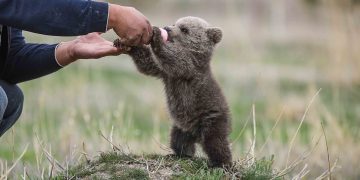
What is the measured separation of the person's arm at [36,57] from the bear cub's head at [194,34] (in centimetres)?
63

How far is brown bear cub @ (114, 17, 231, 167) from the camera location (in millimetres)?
5527

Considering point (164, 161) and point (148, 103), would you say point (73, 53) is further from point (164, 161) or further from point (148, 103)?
point (148, 103)

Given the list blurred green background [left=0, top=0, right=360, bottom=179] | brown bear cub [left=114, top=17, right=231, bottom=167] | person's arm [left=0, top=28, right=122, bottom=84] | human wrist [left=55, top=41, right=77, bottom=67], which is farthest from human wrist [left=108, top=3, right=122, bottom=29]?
blurred green background [left=0, top=0, right=360, bottom=179]

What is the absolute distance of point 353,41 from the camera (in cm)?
1348

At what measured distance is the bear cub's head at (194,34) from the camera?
19.5 feet

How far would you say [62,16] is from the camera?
→ 187 inches

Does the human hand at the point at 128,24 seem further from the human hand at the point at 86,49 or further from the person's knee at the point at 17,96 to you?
the person's knee at the point at 17,96

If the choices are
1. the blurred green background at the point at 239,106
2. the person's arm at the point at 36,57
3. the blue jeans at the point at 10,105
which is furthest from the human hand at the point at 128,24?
the blue jeans at the point at 10,105

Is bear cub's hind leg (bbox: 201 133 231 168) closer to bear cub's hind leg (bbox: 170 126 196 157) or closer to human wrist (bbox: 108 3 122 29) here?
bear cub's hind leg (bbox: 170 126 196 157)

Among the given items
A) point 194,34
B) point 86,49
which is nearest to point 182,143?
point 194,34

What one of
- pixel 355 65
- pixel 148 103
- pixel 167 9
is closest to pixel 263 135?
pixel 148 103

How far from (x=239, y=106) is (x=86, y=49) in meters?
8.11

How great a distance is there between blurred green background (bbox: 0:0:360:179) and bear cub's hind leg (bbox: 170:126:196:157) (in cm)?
15

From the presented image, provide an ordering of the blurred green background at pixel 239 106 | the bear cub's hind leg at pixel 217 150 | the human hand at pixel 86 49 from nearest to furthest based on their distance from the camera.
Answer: the human hand at pixel 86 49 < the bear cub's hind leg at pixel 217 150 < the blurred green background at pixel 239 106
